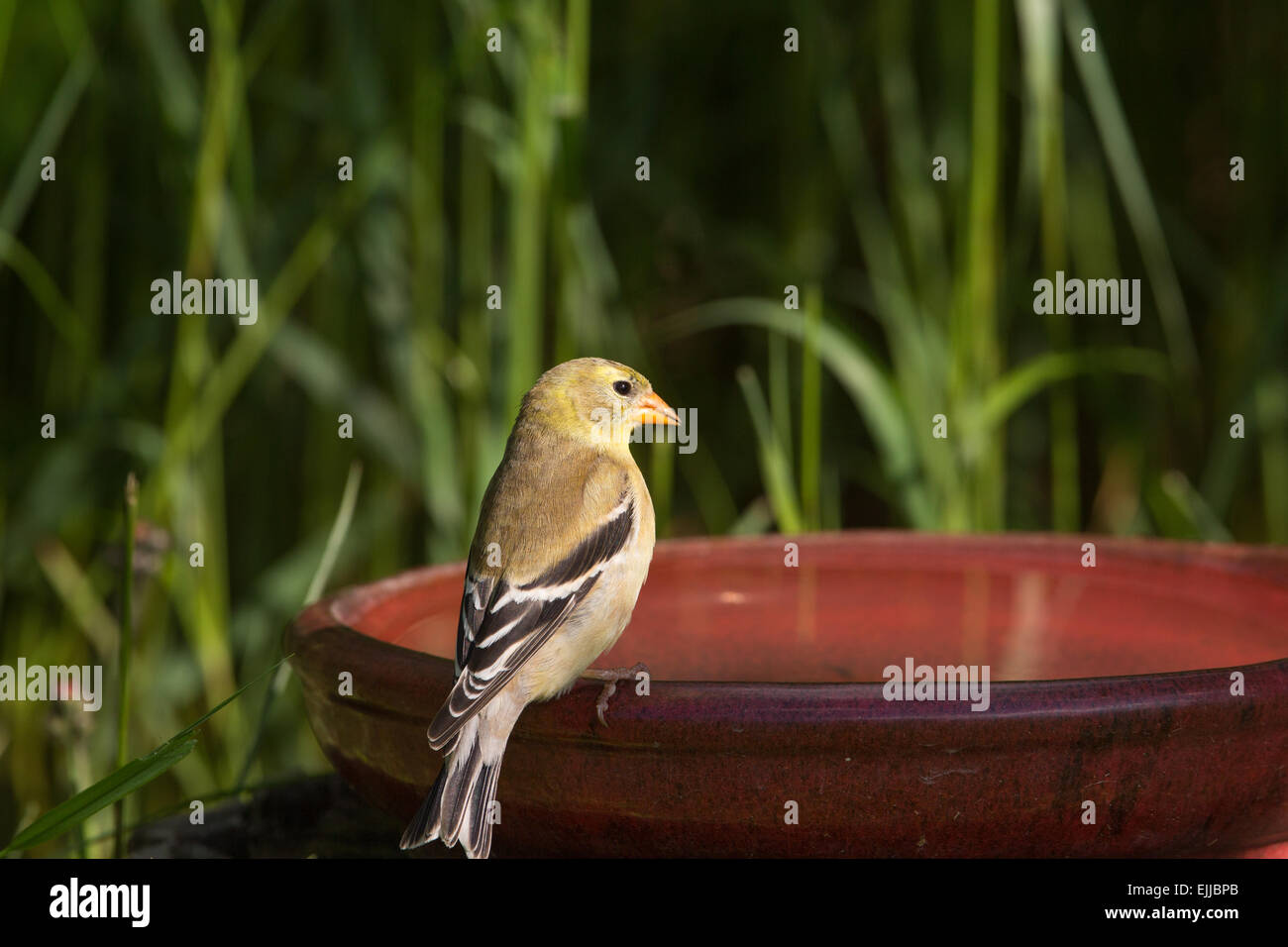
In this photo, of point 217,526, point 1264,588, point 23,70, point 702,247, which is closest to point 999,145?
point 702,247

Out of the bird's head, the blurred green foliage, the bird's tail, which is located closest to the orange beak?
the bird's head

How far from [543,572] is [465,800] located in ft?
1.09

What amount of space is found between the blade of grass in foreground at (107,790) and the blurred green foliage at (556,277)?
0.70 m

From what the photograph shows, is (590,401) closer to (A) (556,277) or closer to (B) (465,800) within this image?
(A) (556,277)

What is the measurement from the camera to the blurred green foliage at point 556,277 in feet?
7.82

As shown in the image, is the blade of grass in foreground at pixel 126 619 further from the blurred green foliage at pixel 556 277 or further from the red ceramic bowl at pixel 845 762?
the blurred green foliage at pixel 556 277

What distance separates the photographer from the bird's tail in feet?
4.07

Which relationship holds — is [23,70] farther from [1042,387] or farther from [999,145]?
[1042,387]

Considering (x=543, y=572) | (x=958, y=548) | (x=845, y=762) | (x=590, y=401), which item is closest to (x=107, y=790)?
(x=543, y=572)

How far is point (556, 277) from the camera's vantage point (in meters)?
2.30

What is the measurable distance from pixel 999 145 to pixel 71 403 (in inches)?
91.1

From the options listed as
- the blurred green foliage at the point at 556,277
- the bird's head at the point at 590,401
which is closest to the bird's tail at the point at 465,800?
the bird's head at the point at 590,401

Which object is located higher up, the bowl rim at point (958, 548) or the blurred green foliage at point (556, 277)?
the blurred green foliage at point (556, 277)

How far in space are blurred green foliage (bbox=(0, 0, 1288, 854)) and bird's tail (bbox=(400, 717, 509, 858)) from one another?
0.84 meters
